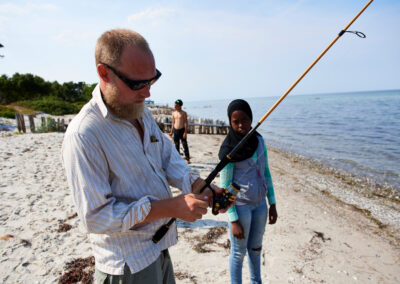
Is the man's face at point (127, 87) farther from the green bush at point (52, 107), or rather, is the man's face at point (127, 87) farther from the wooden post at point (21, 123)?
the green bush at point (52, 107)

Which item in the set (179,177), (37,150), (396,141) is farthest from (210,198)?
(396,141)

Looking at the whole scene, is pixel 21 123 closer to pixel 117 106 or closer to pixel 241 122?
pixel 241 122

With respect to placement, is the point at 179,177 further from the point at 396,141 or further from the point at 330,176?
the point at 396,141

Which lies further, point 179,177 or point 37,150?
point 37,150

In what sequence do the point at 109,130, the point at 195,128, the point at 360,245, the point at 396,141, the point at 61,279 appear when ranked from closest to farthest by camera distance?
the point at 109,130, the point at 61,279, the point at 360,245, the point at 396,141, the point at 195,128

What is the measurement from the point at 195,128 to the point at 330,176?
1079 centimetres

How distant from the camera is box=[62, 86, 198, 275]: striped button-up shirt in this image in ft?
4.24

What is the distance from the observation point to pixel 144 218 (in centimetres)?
137

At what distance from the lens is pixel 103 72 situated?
1399 millimetres

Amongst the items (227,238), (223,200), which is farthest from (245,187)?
(227,238)

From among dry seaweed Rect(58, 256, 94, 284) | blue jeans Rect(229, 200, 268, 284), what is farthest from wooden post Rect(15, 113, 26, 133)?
blue jeans Rect(229, 200, 268, 284)

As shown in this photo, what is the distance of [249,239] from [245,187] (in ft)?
2.11

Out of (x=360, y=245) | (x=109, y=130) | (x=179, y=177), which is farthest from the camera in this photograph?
(x=360, y=245)

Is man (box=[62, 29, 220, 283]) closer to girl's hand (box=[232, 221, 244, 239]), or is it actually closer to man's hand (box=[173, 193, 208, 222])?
man's hand (box=[173, 193, 208, 222])
